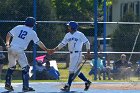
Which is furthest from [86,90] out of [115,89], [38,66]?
[38,66]

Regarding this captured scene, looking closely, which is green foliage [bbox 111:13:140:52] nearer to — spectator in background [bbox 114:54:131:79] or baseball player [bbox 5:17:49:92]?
spectator in background [bbox 114:54:131:79]

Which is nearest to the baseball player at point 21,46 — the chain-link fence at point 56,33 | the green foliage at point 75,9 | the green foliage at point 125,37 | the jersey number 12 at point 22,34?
the jersey number 12 at point 22,34

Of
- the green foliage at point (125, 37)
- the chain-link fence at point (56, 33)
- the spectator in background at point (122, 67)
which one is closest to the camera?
the spectator in background at point (122, 67)

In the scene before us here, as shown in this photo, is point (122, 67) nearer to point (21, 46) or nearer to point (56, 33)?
point (56, 33)

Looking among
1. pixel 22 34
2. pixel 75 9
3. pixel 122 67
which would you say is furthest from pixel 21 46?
pixel 75 9

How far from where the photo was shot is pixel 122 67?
2059 centimetres

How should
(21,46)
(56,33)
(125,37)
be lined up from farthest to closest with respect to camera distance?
1. (125,37)
2. (56,33)
3. (21,46)

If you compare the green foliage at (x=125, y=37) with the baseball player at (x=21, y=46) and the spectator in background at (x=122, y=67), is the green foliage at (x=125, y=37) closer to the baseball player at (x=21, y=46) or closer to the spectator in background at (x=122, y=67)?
the spectator in background at (x=122, y=67)

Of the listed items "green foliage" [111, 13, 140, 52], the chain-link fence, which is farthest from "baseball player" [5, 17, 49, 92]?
"green foliage" [111, 13, 140, 52]

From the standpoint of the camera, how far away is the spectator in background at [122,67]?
20391mm

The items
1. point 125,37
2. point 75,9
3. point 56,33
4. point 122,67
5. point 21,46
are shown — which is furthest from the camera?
point 75,9

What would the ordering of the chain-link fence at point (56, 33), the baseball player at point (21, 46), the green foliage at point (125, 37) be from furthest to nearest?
1. the green foliage at point (125, 37)
2. the chain-link fence at point (56, 33)
3. the baseball player at point (21, 46)

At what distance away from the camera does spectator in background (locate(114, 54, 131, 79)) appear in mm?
20391

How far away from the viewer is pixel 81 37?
49.0ft
